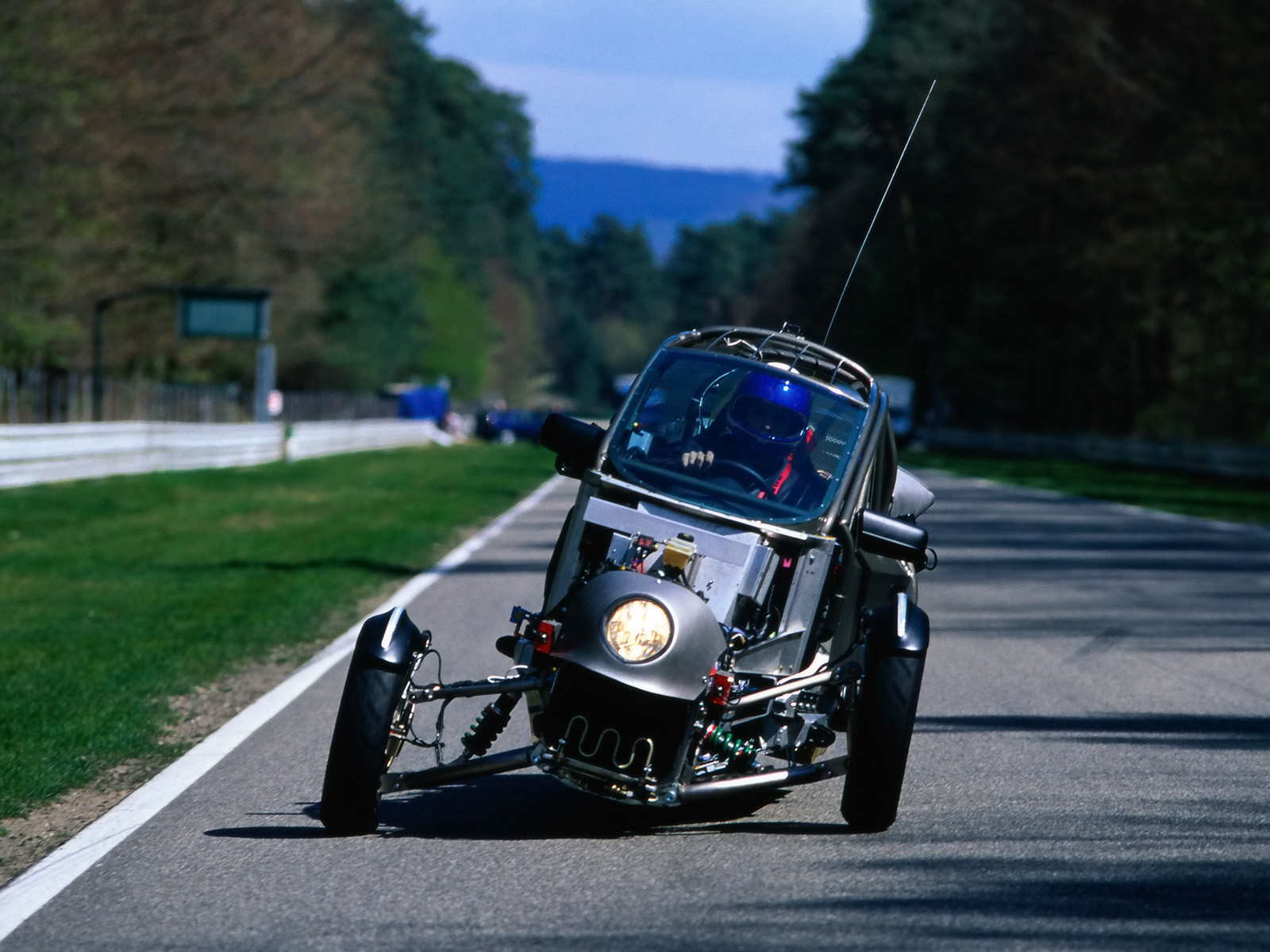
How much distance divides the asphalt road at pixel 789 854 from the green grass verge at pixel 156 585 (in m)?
0.82

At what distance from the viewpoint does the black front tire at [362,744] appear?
6.20 m

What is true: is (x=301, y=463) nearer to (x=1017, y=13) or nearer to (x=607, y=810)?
(x=1017, y=13)

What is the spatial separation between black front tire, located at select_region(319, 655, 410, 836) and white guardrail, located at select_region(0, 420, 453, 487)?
22.2 meters

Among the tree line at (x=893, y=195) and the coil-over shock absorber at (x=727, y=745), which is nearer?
the coil-over shock absorber at (x=727, y=745)

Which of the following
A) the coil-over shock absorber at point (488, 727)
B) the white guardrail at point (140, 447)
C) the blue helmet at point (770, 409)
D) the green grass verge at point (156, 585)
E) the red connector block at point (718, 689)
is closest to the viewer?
the red connector block at point (718, 689)

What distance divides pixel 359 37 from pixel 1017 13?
19798mm

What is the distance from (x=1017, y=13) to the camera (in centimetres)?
5572

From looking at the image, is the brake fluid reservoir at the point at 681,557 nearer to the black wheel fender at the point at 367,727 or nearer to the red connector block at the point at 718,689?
the red connector block at the point at 718,689

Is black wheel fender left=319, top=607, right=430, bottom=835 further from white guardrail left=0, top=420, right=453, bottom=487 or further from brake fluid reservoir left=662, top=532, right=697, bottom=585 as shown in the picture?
white guardrail left=0, top=420, right=453, bottom=487

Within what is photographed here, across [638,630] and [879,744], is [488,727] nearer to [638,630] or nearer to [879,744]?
[638,630]

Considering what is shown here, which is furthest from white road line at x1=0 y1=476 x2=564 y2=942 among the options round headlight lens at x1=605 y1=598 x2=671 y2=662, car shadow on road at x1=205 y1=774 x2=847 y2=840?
round headlight lens at x1=605 y1=598 x2=671 y2=662

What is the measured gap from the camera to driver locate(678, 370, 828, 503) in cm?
700

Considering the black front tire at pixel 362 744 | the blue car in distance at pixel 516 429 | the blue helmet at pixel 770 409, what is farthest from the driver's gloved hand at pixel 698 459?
the blue car in distance at pixel 516 429

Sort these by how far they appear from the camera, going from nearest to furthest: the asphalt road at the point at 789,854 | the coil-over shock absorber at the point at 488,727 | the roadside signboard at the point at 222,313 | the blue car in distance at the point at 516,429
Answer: the asphalt road at the point at 789,854, the coil-over shock absorber at the point at 488,727, the roadside signboard at the point at 222,313, the blue car in distance at the point at 516,429
